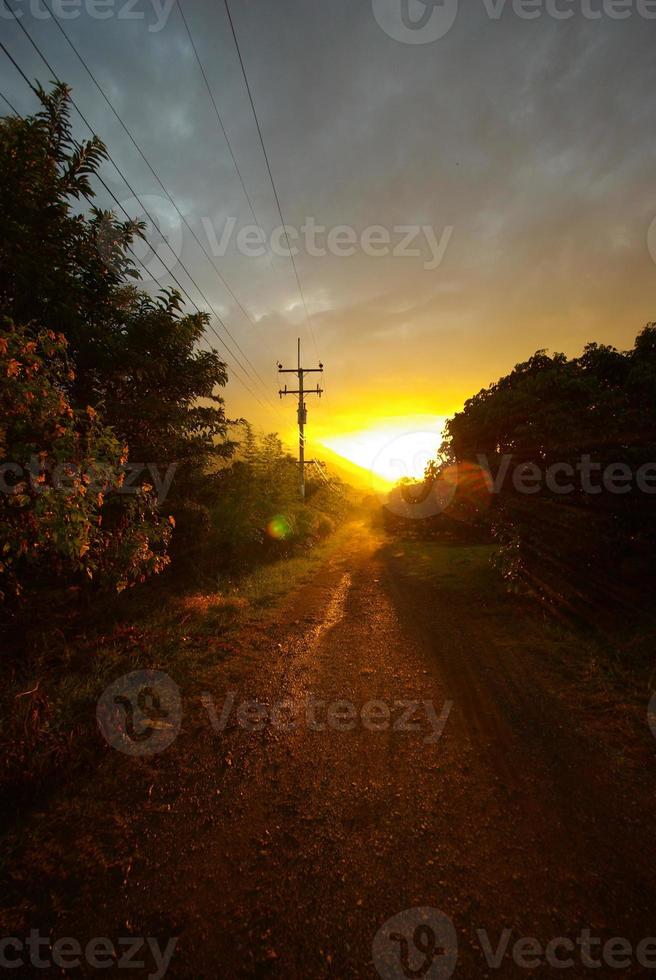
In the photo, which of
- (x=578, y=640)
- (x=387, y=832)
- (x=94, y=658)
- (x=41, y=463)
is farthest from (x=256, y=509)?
(x=387, y=832)

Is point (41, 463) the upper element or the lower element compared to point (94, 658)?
upper

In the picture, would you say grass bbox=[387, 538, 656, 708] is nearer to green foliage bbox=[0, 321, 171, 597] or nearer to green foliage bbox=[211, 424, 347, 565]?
green foliage bbox=[211, 424, 347, 565]

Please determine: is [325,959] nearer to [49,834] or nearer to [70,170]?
[49,834]

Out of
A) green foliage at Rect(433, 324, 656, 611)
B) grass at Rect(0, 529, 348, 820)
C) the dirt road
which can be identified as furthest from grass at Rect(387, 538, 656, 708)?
grass at Rect(0, 529, 348, 820)

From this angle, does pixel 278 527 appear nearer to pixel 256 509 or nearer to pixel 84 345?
pixel 256 509

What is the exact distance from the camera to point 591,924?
2.91 metres

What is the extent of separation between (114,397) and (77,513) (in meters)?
5.48

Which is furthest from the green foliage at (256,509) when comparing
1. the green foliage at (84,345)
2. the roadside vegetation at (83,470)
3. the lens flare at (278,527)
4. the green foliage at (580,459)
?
the green foliage at (580,459)

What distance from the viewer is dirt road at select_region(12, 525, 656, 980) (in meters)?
2.84

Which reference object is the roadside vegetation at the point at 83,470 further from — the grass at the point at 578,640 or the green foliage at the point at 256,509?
the grass at the point at 578,640

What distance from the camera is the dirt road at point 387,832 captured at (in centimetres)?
284

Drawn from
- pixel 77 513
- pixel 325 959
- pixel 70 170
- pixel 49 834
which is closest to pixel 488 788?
pixel 325 959

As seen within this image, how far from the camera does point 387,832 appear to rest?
3754mm

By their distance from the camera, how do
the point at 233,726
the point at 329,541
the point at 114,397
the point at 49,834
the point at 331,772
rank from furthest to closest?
the point at 329,541
the point at 114,397
the point at 233,726
the point at 331,772
the point at 49,834
